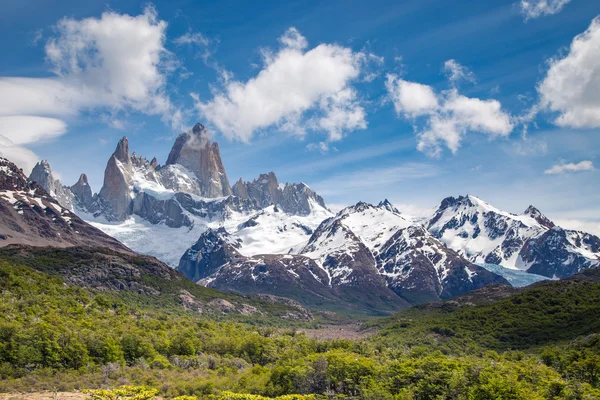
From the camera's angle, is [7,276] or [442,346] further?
[442,346]

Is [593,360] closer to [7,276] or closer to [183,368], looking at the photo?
[183,368]

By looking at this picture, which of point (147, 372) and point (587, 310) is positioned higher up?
point (587, 310)

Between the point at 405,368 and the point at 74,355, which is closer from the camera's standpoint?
the point at 405,368

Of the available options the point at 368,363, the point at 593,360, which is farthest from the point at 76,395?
the point at 593,360

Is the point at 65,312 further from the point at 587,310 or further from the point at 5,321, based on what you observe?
the point at 587,310

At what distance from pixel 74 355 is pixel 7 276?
238 feet

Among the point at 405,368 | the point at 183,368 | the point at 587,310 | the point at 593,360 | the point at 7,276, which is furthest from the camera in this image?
the point at 587,310

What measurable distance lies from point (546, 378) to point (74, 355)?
85.9 meters

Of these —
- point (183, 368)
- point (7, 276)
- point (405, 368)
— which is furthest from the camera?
point (7, 276)

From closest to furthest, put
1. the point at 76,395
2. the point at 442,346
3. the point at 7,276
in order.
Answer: the point at 76,395 < the point at 7,276 < the point at 442,346

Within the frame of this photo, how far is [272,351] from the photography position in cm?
13162

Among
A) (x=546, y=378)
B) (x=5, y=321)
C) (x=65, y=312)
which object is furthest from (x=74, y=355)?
(x=546, y=378)

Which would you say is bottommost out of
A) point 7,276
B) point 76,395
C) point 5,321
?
point 76,395

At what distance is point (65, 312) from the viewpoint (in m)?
138
